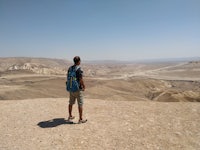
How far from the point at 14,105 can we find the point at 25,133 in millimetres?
3606

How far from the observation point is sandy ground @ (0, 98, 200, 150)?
4.84 m

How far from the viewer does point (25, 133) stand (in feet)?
18.4

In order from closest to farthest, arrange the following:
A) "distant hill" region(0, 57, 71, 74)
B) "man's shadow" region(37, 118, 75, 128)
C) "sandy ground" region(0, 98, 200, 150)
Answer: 1. "sandy ground" region(0, 98, 200, 150)
2. "man's shadow" region(37, 118, 75, 128)
3. "distant hill" region(0, 57, 71, 74)

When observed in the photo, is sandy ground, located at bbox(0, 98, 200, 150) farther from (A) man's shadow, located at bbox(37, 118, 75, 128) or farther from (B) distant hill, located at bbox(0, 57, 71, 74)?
(B) distant hill, located at bbox(0, 57, 71, 74)

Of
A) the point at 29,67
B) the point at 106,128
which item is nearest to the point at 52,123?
the point at 106,128

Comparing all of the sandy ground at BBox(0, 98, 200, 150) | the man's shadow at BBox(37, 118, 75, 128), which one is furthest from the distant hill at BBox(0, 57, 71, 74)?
the man's shadow at BBox(37, 118, 75, 128)

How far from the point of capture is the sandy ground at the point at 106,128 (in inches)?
191

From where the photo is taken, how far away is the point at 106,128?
229 inches

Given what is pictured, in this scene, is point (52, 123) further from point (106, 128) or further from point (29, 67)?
point (29, 67)

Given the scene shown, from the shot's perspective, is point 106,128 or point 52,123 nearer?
point 106,128

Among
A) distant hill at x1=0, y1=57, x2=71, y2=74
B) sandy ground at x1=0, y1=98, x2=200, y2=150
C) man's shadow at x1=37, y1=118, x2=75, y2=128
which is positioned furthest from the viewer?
distant hill at x1=0, y1=57, x2=71, y2=74

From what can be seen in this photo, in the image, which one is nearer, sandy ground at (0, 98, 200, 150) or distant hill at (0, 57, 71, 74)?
sandy ground at (0, 98, 200, 150)

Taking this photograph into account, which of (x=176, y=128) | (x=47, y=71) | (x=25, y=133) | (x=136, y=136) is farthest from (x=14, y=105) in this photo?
(x=47, y=71)

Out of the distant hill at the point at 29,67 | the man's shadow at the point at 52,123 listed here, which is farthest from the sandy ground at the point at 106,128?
the distant hill at the point at 29,67
